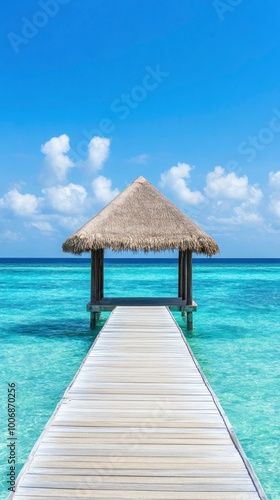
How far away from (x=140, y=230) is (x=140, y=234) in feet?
0.39

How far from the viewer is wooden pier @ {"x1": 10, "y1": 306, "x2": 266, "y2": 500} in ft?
8.31

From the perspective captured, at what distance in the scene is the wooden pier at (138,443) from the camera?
253 cm

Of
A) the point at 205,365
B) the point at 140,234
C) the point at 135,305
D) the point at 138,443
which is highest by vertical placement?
the point at 140,234

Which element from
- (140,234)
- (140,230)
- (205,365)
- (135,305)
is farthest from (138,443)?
(135,305)

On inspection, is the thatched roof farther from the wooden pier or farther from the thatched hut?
the wooden pier

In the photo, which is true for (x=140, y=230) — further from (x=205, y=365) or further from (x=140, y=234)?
(x=205, y=365)

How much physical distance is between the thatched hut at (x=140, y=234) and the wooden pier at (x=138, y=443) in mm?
4171

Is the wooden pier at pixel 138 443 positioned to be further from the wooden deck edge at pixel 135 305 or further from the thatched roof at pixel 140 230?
the wooden deck edge at pixel 135 305

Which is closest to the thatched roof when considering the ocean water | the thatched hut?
the thatched hut

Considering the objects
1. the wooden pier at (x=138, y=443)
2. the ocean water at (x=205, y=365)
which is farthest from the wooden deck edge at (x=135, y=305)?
the wooden pier at (x=138, y=443)

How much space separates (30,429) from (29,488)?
2.62 m

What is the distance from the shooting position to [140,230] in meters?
9.30

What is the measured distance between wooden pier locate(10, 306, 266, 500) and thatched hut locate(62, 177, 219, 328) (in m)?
4.17

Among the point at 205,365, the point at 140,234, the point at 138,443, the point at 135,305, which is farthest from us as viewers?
the point at 135,305
